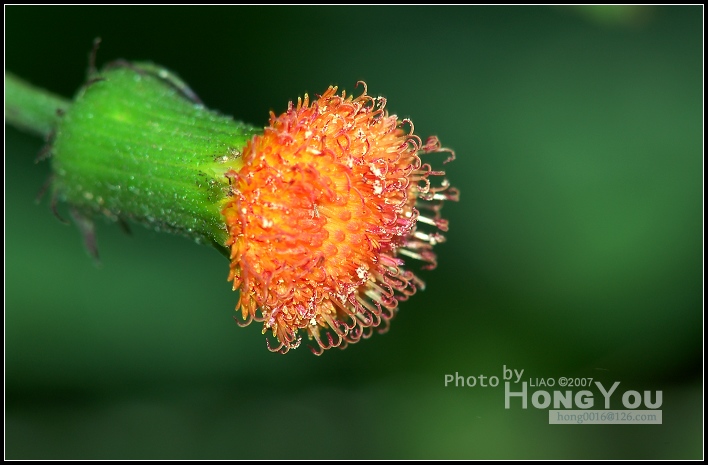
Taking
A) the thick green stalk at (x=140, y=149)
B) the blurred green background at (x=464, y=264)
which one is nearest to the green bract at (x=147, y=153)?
the thick green stalk at (x=140, y=149)

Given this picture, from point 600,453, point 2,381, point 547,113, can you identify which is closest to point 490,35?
point 547,113

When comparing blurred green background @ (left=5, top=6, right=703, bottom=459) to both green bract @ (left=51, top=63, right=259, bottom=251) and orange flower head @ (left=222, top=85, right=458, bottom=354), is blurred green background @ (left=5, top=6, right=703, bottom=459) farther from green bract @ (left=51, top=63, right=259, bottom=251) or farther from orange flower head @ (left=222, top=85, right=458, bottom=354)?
orange flower head @ (left=222, top=85, right=458, bottom=354)

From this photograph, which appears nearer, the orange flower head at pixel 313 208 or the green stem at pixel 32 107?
the orange flower head at pixel 313 208

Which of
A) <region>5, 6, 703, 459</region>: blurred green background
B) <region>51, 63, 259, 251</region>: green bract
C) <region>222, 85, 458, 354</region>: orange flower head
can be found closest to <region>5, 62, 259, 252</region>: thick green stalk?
<region>51, 63, 259, 251</region>: green bract

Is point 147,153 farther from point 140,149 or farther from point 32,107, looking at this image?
point 32,107

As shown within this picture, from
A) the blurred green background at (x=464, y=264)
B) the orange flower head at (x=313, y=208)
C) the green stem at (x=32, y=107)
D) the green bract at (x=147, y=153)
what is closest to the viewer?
the orange flower head at (x=313, y=208)

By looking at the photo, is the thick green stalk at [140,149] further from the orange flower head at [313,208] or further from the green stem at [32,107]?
the orange flower head at [313,208]

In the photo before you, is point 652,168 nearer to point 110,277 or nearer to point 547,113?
point 547,113
